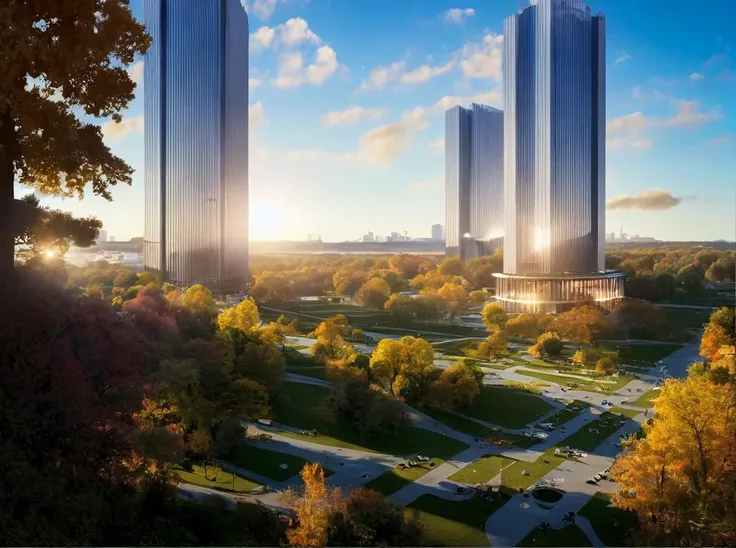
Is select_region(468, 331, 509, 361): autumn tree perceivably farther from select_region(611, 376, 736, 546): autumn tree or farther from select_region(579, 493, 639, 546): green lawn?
select_region(611, 376, 736, 546): autumn tree

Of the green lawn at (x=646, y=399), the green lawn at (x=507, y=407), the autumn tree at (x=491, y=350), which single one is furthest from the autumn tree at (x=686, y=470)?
the autumn tree at (x=491, y=350)

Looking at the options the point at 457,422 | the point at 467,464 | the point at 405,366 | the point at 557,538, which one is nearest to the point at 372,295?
the point at 405,366

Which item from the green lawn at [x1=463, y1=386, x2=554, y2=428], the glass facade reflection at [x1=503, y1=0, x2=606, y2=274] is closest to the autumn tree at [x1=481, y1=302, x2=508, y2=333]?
the green lawn at [x1=463, y1=386, x2=554, y2=428]

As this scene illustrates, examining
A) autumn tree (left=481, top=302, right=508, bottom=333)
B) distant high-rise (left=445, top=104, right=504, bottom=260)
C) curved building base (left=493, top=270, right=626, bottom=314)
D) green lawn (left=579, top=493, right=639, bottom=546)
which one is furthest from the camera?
distant high-rise (left=445, top=104, right=504, bottom=260)

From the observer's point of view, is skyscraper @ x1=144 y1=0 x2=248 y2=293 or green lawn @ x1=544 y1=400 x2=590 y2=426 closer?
green lawn @ x1=544 y1=400 x2=590 y2=426

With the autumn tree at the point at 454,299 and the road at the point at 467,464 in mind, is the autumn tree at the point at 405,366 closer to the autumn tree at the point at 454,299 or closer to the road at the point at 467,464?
the road at the point at 467,464

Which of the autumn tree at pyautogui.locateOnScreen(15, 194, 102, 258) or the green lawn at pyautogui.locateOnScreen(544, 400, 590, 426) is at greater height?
the autumn tree at pyautogui.locateOnScreen(15, 194, 102, 258)

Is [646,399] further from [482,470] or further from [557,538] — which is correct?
[557,538]

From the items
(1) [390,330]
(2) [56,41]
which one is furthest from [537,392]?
(2) [56,41]
